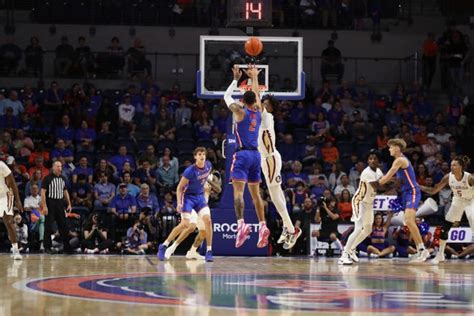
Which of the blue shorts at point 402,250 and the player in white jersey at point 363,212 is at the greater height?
the player in white jersey at point 363,212

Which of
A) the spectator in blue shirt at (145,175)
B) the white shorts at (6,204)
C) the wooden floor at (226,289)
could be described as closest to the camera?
the wooden floor at (226,289)

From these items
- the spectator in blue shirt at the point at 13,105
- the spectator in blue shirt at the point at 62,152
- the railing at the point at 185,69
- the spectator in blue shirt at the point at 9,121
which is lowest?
the spectator in blue shirt at the point at 62,152

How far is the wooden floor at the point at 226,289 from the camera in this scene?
8781mm

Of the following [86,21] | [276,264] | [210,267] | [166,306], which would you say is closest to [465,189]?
[276,264]

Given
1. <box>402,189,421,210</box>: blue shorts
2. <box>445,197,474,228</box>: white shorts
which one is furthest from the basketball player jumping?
<box>445,197,474,228</box>: white shorts

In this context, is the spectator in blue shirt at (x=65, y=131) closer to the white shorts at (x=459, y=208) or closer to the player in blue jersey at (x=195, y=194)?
the player in blue jersey at (x=195, y=194)

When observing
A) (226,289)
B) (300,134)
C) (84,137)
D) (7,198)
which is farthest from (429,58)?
(226,289)

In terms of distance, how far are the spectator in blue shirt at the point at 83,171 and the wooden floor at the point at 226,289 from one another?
6011 mm

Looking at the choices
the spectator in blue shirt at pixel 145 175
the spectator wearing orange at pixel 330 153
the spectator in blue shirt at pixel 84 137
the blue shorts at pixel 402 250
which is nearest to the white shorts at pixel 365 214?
the blue shorts at pixel 402 250

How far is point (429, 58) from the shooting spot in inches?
1113

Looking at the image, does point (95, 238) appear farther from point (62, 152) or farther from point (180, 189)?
point (180, 189)

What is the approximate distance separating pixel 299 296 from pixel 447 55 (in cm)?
1946

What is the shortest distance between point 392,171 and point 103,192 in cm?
745

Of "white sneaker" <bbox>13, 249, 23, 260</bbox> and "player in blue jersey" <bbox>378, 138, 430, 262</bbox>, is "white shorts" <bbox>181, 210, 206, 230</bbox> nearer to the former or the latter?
"white sneaker" <bbox>13, 249, 23, 260</bbox>
